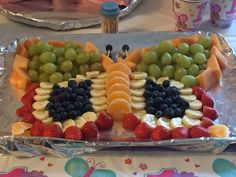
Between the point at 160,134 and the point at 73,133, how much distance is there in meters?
0.14

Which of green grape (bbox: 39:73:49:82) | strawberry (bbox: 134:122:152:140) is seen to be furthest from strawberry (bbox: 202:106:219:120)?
green grape (bbox: 39:73:49:82)

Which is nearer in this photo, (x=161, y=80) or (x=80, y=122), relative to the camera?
(x=80, y=122)

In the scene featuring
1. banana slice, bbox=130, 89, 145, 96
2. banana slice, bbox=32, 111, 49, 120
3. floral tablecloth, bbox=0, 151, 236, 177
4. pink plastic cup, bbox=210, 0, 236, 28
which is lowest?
floral tablecloth, bbox=0, 151, 236, 177

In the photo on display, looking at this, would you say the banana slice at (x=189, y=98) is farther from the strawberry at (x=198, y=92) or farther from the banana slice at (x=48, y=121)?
the banana slice at (x=48, y=121)

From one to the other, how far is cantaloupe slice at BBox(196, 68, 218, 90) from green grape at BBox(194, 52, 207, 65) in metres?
0.03

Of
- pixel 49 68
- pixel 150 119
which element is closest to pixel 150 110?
pixel 150 119

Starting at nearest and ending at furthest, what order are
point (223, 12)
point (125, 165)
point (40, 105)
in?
point (125, 165)
point (40, 105)
point (223, 12)

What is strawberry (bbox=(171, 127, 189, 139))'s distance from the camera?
0.76 metres

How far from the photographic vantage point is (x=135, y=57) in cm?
95

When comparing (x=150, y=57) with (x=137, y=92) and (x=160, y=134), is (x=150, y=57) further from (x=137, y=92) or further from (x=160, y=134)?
(x=160, y=134)

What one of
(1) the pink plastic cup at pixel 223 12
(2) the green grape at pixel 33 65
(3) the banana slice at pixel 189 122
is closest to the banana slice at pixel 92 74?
(2) the green grape at pixel 33 65

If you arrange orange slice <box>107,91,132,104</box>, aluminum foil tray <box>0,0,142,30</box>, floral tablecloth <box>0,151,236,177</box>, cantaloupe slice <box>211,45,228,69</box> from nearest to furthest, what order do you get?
floral tablecloth <box>0,151,236,177</box> → orange slice <box>107,91,132,104</box> → cantaloupe slice <box>211,45,228,69</box> → aluminum foil tray <box>0,0,142,30</box>

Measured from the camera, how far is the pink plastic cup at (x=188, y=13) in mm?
986

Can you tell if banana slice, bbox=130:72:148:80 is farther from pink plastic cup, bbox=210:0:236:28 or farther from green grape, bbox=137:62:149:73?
pink plastic cup, bbox=210:0:236:28
